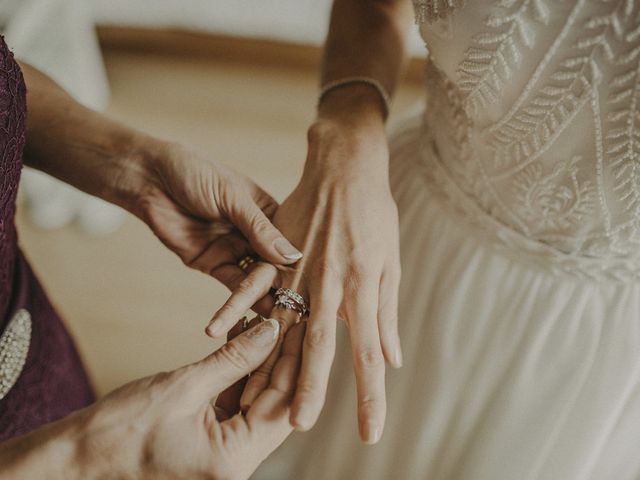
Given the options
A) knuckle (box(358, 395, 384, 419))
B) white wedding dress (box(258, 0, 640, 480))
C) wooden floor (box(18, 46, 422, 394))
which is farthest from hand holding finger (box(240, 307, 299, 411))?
wooden floor (box(18, 46, 422, 394))

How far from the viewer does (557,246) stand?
751 millimetres

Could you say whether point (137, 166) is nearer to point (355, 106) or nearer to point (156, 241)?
point (355, 106)

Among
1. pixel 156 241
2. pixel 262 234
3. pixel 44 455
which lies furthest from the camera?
pixel 156 241

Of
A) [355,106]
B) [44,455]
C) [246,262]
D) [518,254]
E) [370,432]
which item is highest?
[355,106]

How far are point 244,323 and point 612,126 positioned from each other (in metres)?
0.47

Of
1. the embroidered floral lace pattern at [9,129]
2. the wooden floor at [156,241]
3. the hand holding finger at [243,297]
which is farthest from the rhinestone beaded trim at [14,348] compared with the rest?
the wooden floor at [156,241]

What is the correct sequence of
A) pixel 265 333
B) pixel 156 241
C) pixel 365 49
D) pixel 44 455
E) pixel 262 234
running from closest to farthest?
pixel 44 455 < pixel 265 333 < pixel 262 234 < pixel 365 49 < pixel 156 241

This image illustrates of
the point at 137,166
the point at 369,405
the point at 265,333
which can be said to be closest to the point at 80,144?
the point at 137,166

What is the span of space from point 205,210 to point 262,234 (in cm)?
12

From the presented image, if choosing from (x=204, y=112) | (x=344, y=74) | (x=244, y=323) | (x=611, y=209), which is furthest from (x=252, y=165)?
(x=611, y=209)

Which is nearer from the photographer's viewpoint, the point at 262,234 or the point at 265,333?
the point at 265,333

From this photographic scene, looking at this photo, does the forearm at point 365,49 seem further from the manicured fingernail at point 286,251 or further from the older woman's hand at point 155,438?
the older woman's hand at point 155,438

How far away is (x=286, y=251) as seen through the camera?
767 mm

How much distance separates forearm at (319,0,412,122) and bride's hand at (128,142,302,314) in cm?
18
